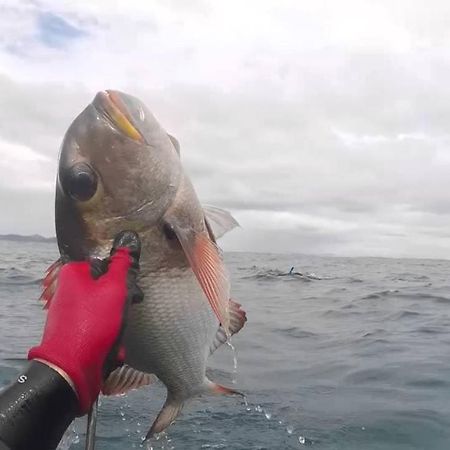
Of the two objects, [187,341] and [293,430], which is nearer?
[187,341]

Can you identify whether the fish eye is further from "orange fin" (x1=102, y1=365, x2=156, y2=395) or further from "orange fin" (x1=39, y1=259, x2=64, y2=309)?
"orange fin" (x1=102, y1=365, x2=156, y2=395)

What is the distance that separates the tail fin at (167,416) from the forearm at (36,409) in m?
0.90

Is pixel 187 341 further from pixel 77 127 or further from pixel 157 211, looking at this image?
pixel 77 127

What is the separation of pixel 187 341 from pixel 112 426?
319 cm

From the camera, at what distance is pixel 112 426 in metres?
6.15

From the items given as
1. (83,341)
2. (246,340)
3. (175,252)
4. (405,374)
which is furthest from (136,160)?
(246,340)

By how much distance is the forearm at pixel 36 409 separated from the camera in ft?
8.48

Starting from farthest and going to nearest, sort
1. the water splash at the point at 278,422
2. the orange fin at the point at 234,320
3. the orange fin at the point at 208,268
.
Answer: the water splash at the point at 278,422
the orange fin at the point at 234,320
the orange fin at the point at 208,268

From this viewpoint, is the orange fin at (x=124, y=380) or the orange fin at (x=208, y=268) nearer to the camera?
the orange fin at (x=208, y=268)

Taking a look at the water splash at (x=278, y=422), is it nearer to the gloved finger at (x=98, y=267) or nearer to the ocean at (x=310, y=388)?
the ocean at (x=310, y=388)

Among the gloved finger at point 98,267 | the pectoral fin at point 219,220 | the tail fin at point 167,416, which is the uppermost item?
Result: the pectoral fin at point 219,220

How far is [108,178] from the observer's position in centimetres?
311

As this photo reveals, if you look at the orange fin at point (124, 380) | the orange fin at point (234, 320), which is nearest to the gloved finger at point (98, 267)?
the orange fin at point (124, 380)

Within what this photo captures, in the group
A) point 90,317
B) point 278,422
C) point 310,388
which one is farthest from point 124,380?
point 310,388
